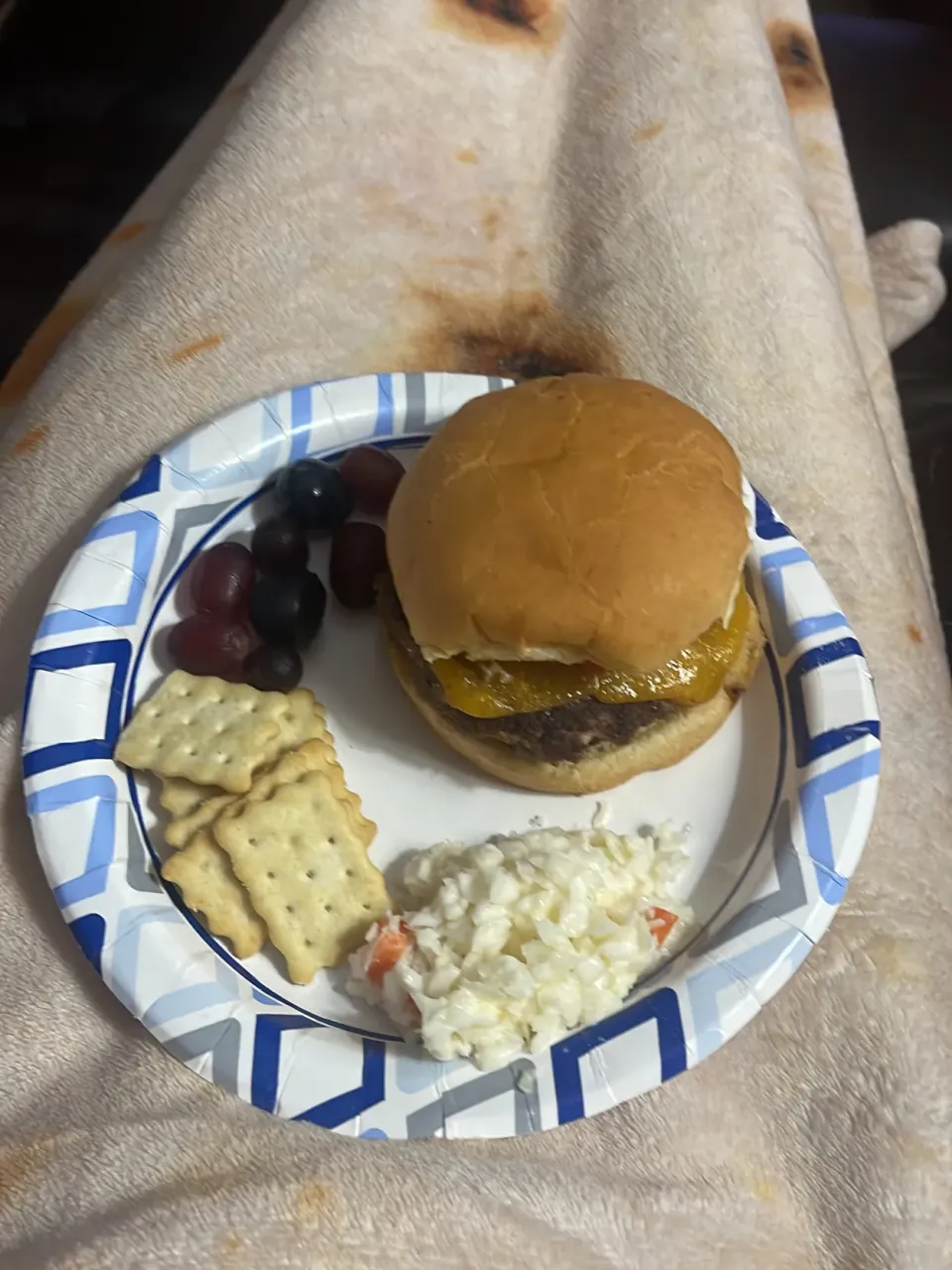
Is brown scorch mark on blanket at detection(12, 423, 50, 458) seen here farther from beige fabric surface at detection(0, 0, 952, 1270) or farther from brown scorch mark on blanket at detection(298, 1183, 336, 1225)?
A: brown scorch mark on blanket at detection(298, 1183, 336, 1225)

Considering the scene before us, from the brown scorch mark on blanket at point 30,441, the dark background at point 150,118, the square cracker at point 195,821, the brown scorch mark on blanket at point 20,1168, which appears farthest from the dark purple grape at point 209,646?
the dark background at point 150,118

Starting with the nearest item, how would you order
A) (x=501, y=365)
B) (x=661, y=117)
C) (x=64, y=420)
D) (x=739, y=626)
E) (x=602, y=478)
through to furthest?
(x=602, y=478) < (x=739, y=626) < (x=64, y=420) < (x=501, y=365) < (x=661, y=117)

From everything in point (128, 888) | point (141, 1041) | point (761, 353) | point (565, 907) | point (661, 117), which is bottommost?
point (141, 1041)

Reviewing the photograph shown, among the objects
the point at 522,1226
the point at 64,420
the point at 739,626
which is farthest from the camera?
the point at 64,420

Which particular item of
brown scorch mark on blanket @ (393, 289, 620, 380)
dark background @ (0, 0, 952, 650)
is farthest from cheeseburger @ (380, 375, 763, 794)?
dark background @ (0, 0, 952, 650)

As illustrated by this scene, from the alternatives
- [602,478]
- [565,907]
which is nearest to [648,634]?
[602,478]

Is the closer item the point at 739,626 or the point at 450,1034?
the point at 450,1034

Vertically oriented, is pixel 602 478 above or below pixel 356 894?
above

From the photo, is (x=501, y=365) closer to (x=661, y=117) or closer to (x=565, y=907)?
(x=661, y=117)
